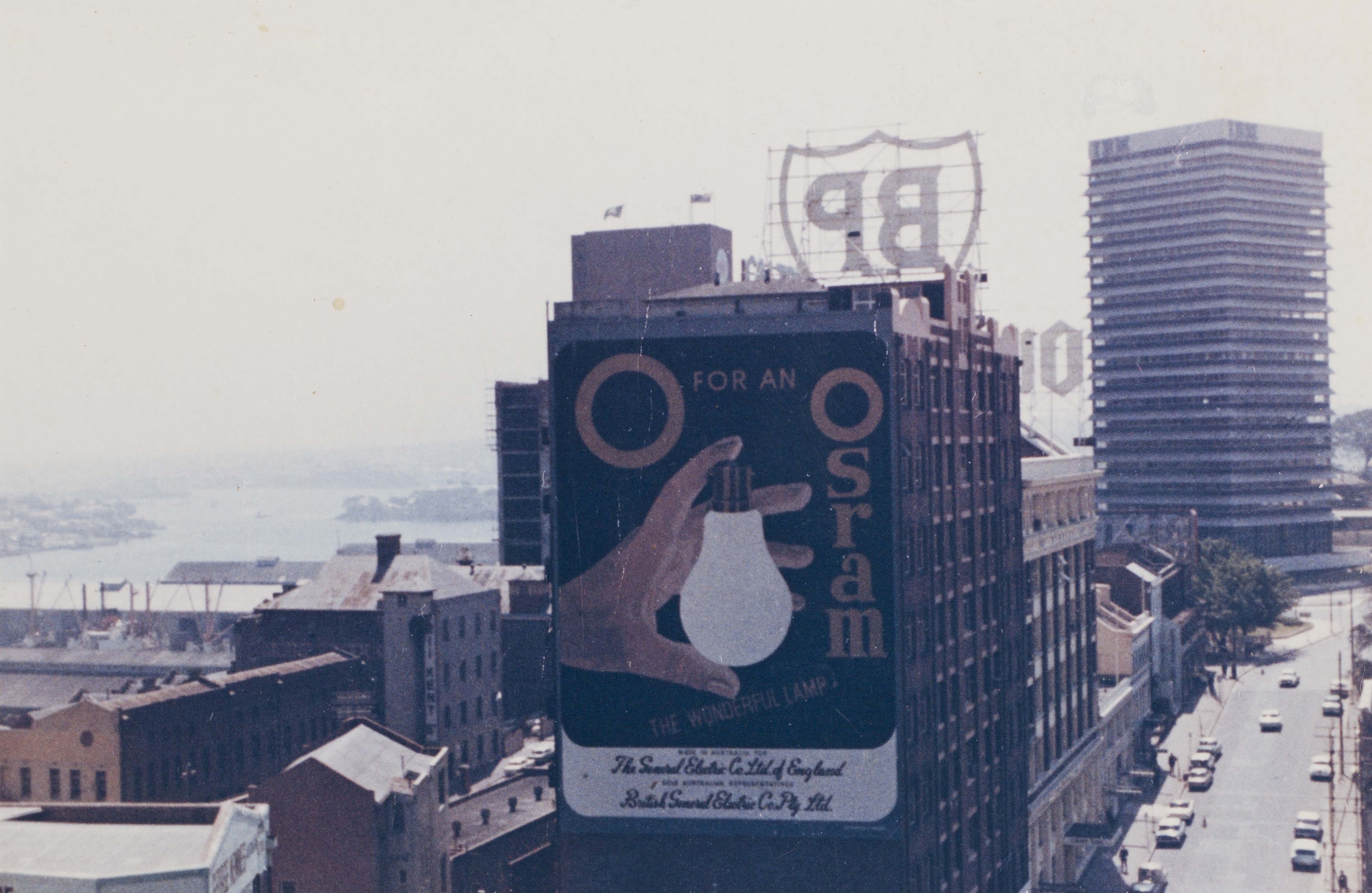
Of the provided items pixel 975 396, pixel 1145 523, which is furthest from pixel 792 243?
pixel 1145 523

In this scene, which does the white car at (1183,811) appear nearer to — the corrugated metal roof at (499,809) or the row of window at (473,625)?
the corrugated metal roof at (499,809)

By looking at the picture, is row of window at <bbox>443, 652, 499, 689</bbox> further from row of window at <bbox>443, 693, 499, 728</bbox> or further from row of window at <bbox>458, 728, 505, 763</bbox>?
row of window at <bbox>458, 728, 505, 763</bbox>

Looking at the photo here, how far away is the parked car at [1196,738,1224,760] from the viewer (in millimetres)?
125125

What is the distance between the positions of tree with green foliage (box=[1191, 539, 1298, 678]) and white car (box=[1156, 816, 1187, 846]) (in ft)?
235

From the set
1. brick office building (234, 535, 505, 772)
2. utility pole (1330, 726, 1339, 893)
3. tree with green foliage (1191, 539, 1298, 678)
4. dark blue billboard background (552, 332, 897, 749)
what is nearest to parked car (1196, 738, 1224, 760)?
utility pole (1330, 726, 1339, 893)

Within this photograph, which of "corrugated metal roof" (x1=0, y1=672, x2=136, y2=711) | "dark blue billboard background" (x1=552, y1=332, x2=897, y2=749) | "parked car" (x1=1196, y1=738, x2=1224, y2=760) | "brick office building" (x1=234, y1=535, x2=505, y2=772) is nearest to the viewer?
"dark blue billboard background" (x1=552, y1=332, x2=897, y2=749)

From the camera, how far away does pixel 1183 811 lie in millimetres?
108125

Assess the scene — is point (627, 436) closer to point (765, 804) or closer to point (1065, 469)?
point (765, 804)

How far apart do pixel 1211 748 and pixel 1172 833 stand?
86.6 feet

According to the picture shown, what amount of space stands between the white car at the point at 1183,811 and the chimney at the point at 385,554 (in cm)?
5614

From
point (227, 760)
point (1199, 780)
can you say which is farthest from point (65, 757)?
point (1199, 780)

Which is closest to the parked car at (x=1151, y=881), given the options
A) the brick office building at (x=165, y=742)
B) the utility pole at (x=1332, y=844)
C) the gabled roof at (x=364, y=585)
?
the utility pole at (x=1332, y=844)

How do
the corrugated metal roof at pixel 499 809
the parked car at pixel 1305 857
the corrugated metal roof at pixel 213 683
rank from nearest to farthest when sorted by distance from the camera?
the corrugated metal roof at pixel 499 809
the corrugated metal roof at pixel 213 683
the parked car at pixel 1305 857

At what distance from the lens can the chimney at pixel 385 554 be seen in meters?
111
